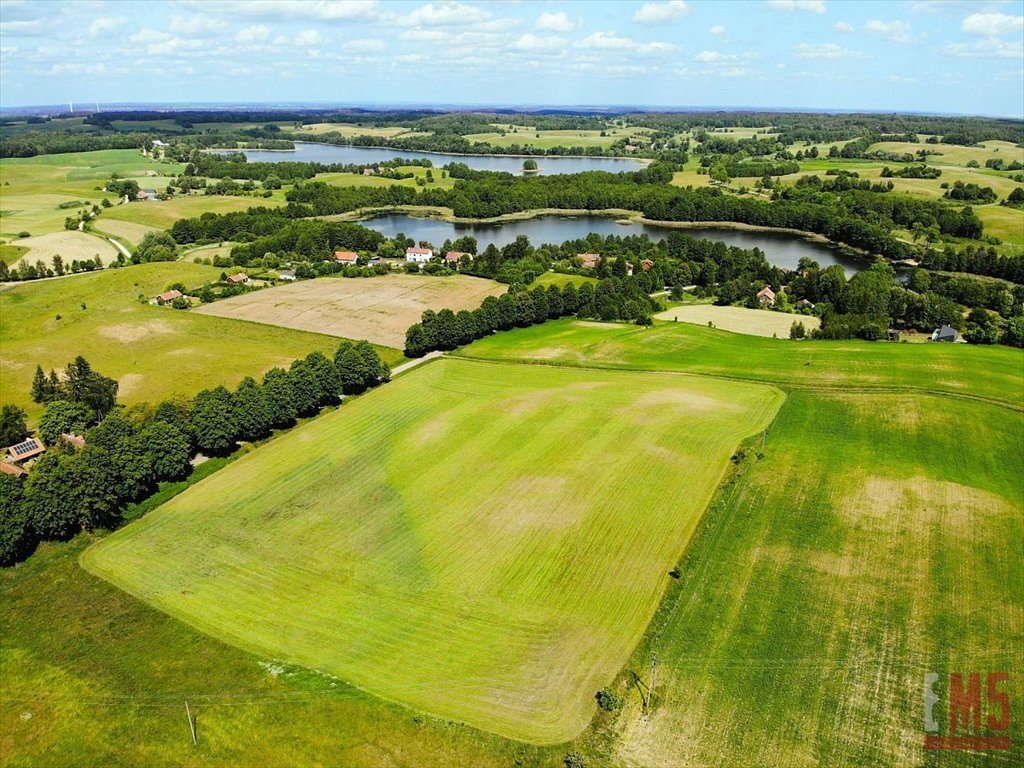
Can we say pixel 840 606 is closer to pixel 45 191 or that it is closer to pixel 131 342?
pixel 131 342

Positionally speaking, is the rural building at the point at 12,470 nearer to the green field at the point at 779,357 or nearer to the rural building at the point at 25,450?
the rural building at the point at 25,450

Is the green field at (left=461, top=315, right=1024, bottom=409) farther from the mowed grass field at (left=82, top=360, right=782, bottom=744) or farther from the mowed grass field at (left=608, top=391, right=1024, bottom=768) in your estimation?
the mowed grass field at (left=608, top=391, right=1024, bottom=768)

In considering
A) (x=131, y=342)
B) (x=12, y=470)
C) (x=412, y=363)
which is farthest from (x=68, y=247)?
(x=12, y=470)

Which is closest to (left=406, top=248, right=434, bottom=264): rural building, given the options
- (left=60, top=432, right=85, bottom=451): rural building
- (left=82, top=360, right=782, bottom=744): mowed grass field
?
(left=82, top=360, right=782, bottom=744): mowed grass field

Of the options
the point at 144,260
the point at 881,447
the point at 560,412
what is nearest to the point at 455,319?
the point at 560,412

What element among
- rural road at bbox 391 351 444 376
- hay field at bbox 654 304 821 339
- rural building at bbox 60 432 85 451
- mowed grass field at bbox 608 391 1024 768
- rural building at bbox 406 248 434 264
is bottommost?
mowed grass field at bbox 608 391 1024 768

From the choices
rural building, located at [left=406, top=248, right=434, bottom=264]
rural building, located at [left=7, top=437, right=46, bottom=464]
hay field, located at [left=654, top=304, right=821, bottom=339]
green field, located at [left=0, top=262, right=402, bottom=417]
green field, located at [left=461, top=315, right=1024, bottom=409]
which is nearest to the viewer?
rural building, located at [left=7, top=437, right=46, bottom=464]

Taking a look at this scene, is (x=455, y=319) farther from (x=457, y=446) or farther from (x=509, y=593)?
(x=509, y=593)
